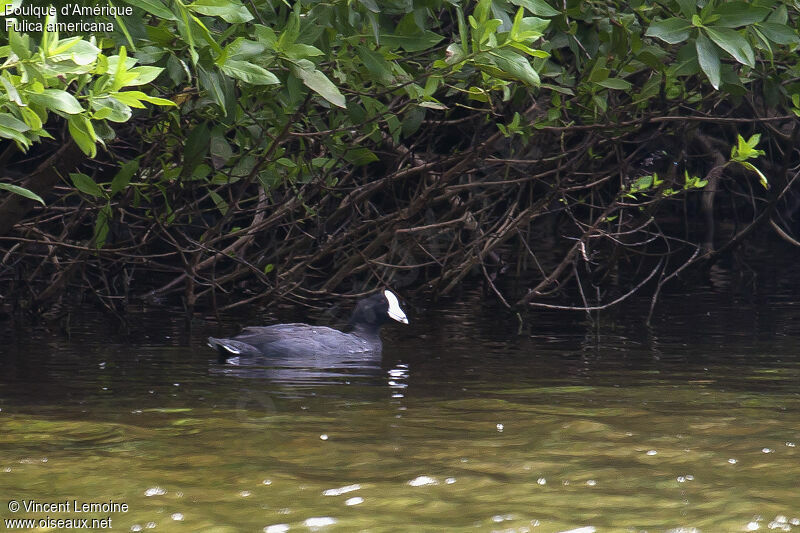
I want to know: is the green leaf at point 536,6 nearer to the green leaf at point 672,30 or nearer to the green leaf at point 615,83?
the green leaf at point 672,30

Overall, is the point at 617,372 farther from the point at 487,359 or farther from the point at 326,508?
the point at 326,508

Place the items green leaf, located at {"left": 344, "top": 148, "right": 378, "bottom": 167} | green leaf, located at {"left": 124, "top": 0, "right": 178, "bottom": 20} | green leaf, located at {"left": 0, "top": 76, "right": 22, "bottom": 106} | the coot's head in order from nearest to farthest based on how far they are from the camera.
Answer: green leaf, located at {"left": 0, "top": 76, "right": 22, "bottom": 106}, green leaf, located at {"left": 124, "top": 0, "right": 178, "bottom": 20}, green leaf, located at {"left": 344, "top": 148, "right": 378, "bottom": 167}, the coot's head

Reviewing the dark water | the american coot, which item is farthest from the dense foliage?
the dark water

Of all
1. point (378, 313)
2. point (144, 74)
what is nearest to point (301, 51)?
point (144, 74)

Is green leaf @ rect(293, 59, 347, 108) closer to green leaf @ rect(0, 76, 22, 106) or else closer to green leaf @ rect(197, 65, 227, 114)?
green leaf @ rect(197, 65, 227, 114)

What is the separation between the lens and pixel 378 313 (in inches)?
377

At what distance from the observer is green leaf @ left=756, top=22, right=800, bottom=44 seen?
18.5 ft

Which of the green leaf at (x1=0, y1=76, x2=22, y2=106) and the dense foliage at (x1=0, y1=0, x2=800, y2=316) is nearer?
the green leaf at (x1=0, y1=76, x2=22, y2=106)

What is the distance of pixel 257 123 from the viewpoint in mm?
6965

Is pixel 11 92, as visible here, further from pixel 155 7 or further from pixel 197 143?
pixel 197 143

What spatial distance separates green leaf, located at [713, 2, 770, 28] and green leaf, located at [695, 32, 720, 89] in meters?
0.12

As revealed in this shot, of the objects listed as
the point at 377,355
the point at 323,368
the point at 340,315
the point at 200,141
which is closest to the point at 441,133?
the point at 340,315

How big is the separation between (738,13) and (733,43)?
0.25 meters

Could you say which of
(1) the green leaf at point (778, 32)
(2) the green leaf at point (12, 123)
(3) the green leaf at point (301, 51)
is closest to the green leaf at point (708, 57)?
(1) the green leaf at point (778, 32)
